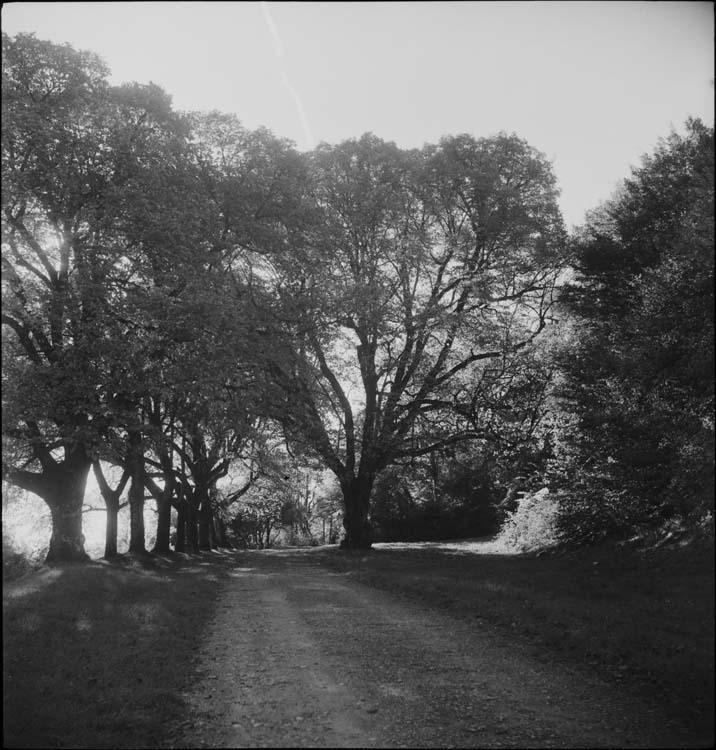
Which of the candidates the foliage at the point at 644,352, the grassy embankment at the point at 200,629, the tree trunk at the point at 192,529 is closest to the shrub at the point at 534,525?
the foliage at the point at 644,352

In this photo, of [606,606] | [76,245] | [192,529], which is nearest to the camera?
[606,606]

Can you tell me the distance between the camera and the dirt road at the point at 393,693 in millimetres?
6352

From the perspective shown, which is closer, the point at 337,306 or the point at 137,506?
the point at 337,306

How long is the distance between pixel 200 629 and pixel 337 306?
46.4ft

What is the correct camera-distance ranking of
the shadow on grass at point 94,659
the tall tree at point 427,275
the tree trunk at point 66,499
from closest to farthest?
the shadow on grass at point 94,659 < the tree trunk at point 66,499 < the tall tree at point 427,275

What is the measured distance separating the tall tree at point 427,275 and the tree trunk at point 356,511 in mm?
115

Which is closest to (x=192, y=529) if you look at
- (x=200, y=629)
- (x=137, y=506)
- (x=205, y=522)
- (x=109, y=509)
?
(x=205, y=522)

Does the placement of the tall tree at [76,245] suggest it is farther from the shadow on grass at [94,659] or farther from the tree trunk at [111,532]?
the tree trunk at [111,532]

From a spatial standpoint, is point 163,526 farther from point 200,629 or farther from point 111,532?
point 200,629

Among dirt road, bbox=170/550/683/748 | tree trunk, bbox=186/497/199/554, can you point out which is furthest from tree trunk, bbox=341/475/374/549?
dirt road, bbox=170/550/683/748

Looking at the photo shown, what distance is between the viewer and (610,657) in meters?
8.77

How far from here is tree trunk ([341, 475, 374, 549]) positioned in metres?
29.0

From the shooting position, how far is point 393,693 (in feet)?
25.1

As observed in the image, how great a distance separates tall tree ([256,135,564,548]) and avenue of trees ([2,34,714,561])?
0.13m
